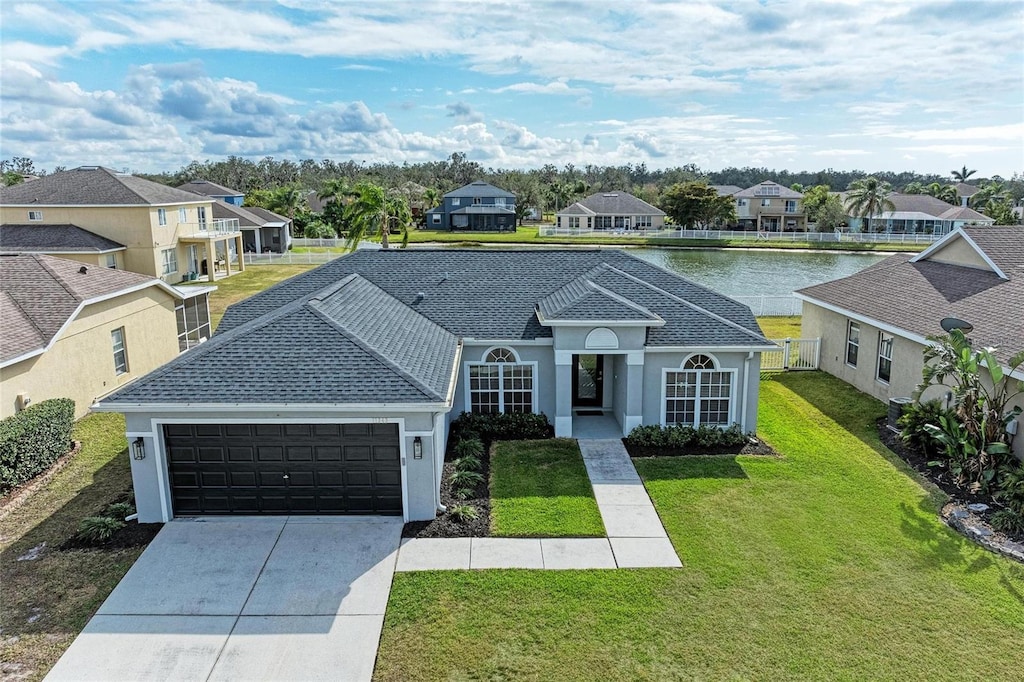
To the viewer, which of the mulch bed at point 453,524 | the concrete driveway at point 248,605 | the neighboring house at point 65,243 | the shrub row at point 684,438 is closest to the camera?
the concrete driveway at point 248,605

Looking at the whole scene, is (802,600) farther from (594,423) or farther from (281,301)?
(281,301)

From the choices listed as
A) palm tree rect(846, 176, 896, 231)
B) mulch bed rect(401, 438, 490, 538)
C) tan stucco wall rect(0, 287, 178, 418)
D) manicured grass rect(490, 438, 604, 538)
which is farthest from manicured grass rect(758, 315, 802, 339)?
palm tree rect(846, 176, 896, 231)

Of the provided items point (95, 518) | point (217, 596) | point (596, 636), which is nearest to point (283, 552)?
point (217, 596)

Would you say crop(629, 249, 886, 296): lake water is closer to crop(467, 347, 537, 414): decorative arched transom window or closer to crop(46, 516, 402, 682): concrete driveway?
crop(467, 347, 537, 414): decorative arched transom window

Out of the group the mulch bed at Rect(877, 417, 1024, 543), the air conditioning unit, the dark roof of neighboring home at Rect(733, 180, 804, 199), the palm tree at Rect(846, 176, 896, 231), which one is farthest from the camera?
the dark roof of neighboring home at Rect(733, 180, 804, 199)

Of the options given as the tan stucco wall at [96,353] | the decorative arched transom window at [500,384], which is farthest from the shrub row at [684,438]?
the tan stucco wall at [96,353]

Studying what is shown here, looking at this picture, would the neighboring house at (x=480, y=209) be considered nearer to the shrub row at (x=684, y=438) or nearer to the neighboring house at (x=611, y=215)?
the neighboring house at (x=611, y=215)
